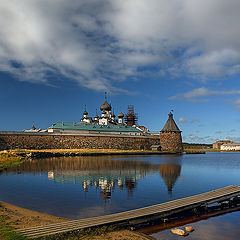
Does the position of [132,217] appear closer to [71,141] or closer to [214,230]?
[214,230]

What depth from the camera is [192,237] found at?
7.98 metres

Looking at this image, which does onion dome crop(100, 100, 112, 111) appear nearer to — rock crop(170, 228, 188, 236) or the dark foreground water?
the dark foreground water

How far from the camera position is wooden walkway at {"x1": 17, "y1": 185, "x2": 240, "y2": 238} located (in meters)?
7.18

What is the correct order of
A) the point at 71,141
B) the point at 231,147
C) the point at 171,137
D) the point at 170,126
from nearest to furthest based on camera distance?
the point at 71,141
the point at 171,137
the point at 170,126
the point at 231,147

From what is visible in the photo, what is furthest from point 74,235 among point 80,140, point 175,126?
point 175,126

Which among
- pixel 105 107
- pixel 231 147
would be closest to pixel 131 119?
pixel 105 107

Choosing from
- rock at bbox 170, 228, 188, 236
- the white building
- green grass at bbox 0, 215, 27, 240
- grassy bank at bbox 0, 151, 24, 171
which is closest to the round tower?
grassy bank at bbox 0, 151, 24, 171

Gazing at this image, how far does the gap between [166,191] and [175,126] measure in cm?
5386

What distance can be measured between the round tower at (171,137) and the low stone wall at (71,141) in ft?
12.3

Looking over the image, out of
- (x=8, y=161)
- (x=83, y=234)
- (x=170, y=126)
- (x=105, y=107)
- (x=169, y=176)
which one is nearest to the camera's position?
(x=83, y=234)

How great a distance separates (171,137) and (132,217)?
59531 millimetres

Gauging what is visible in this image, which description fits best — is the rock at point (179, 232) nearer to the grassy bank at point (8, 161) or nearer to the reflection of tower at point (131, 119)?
the grassy bank at point (8, 161)

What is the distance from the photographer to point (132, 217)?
8422mm

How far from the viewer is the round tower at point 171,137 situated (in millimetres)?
66375
